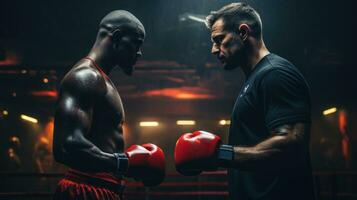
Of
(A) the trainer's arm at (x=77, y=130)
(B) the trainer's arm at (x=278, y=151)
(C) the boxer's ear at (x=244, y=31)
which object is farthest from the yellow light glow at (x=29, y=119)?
(B) the trainer's arm at (x=278, y=151)

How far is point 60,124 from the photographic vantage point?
1.92 metres

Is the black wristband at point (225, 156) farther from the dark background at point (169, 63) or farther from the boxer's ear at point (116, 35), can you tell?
the dark background at point (169, 63)

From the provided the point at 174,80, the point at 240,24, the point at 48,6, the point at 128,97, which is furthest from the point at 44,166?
the point at 240,24

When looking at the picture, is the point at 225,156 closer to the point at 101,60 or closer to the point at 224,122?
the point at 101,60

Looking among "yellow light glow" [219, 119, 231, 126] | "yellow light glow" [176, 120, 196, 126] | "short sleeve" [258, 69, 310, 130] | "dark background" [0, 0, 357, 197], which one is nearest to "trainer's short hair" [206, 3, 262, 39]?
"short sleeve" [258, 69, 310, 130]

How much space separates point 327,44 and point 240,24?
7535 mm

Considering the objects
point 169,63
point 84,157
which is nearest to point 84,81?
point 84,157

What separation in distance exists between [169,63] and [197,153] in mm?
8892

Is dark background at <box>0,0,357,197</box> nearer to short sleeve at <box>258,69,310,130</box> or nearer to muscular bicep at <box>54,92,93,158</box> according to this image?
muscular bicep at <box>54,92,93,158</box>

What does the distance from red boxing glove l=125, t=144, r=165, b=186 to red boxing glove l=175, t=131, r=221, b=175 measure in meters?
0.29

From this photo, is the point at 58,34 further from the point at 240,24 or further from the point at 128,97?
the point at 240,24

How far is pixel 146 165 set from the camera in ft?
6.97

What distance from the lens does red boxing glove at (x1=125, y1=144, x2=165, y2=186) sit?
209cm

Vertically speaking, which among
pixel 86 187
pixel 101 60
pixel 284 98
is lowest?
pixel 86 187
